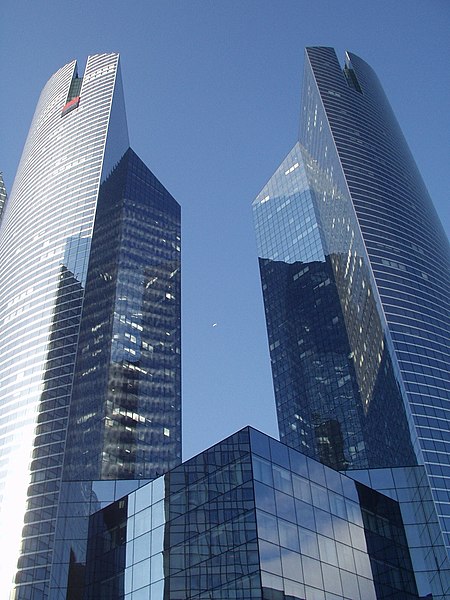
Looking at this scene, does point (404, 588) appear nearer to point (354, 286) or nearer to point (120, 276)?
point (354, 286)

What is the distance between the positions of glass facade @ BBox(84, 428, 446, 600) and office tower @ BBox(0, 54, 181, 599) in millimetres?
20713

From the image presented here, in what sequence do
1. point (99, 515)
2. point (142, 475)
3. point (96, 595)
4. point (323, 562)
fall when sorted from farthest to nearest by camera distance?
point (142, 475) → point (99, 515) → point (96, 595) → point (323, 562)

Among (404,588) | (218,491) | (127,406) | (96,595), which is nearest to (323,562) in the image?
(218,491)

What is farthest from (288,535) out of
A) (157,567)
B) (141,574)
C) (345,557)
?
(141,574)

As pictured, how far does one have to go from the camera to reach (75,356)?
142m

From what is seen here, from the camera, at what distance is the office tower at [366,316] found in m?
122

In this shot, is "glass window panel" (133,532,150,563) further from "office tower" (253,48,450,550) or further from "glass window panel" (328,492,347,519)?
"office tower" (253,48,450,550)

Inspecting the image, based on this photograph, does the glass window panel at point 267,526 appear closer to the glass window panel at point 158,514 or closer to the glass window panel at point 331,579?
the glass window panel at point 331,579

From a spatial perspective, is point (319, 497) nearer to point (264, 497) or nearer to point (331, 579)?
point (331, 579)

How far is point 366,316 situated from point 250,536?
9443 cm

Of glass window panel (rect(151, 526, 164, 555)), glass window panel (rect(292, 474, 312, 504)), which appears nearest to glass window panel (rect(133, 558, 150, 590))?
glass window panel (rect(151, 526, 164, 555))

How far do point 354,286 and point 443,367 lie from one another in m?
36.3

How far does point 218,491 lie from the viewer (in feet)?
201

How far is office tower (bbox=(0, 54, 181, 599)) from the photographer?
120188mm
